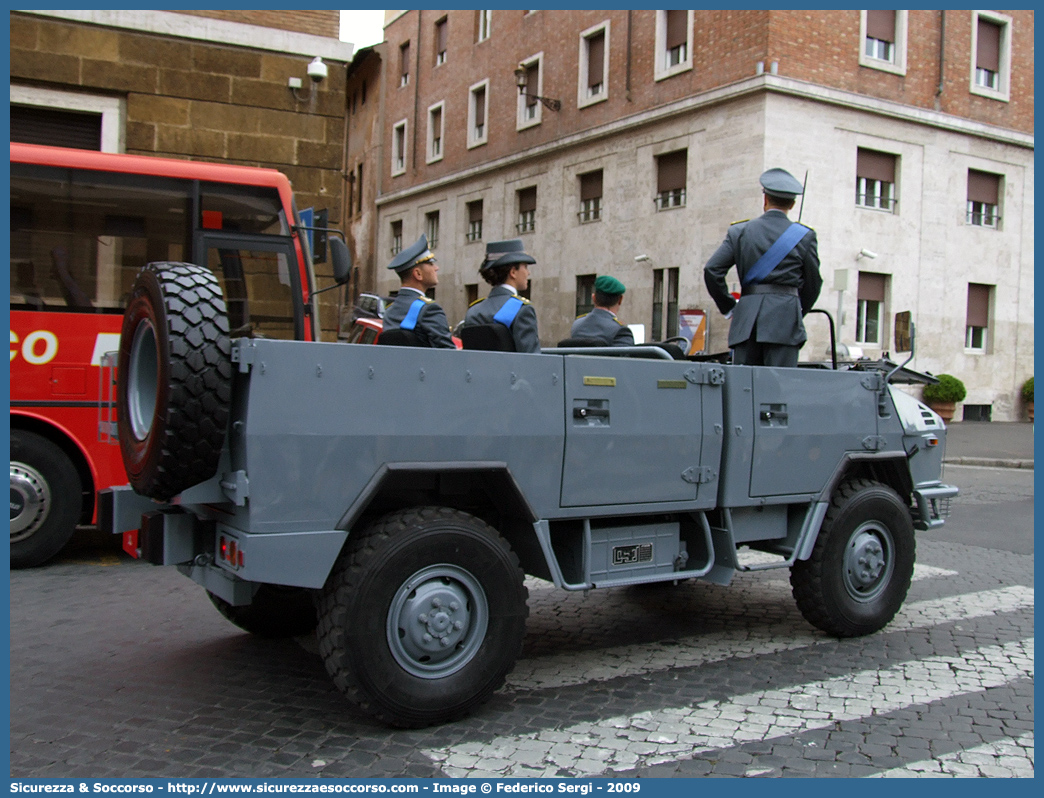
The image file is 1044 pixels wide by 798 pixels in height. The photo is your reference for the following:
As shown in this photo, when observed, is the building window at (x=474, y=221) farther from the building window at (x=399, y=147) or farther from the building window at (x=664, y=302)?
the building window at (x=664, y=302)

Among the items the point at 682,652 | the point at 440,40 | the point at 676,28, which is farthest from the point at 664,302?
the point at 682,652

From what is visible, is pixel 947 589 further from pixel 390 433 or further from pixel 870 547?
pixel 390 433

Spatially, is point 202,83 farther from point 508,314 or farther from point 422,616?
point 422,616

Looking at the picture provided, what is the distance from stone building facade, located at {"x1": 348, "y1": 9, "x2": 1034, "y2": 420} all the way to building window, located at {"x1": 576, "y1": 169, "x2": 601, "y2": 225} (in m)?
0.07

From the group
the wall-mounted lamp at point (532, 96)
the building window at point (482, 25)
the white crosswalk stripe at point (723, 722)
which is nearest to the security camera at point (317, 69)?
the white crosswalk stripe at point (723, 722)

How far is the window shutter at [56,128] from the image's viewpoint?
12742 millimetres

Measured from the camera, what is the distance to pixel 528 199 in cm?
3206

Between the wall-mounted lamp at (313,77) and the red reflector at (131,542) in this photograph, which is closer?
the red reflector at (131,542)

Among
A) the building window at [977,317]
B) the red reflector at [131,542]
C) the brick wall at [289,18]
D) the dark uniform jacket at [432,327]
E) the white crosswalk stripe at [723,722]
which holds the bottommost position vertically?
the white crosswalk stripe at [723,722]

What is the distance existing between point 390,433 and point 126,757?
1.55 metres

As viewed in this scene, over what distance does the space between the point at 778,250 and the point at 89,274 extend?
5250 millimetres

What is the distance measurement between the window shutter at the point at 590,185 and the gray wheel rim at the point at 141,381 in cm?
2576

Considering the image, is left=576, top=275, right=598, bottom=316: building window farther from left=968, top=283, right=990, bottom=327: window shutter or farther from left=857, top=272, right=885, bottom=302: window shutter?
left=968, top=283, right=990, bottom=327: window shutter

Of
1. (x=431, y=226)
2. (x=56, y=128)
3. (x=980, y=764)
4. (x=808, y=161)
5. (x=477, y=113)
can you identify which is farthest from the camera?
(x=431, y=226)
